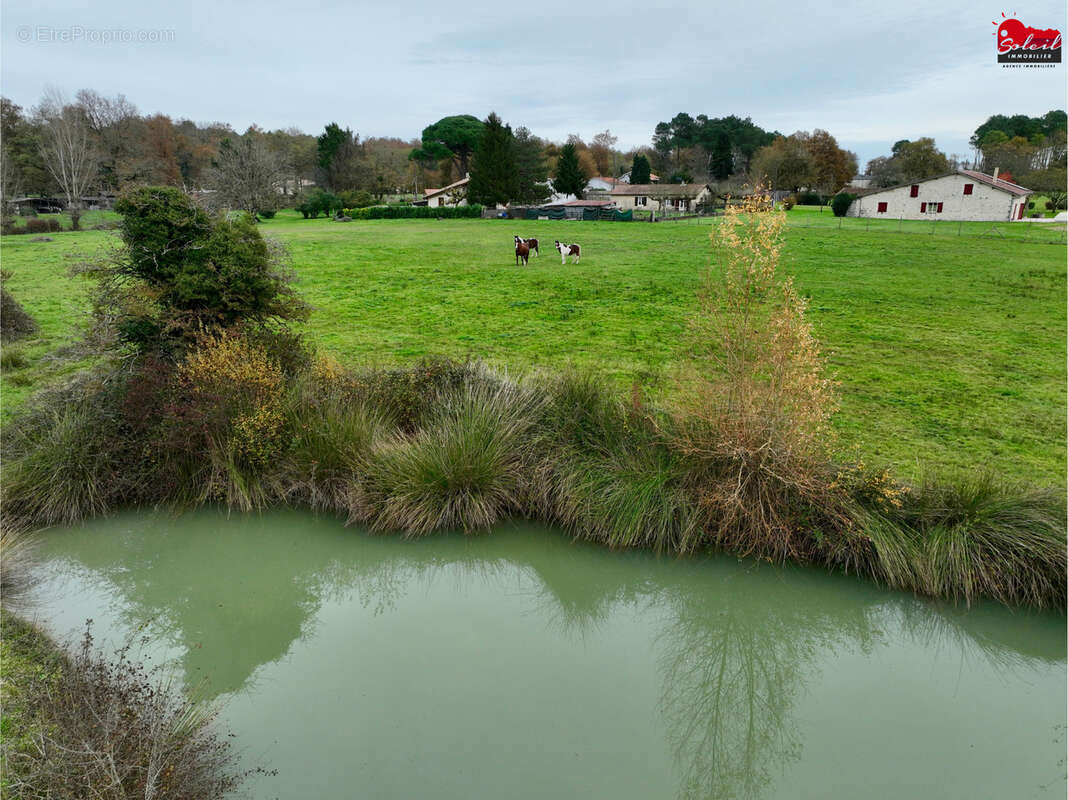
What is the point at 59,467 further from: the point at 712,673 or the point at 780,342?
the point at 780,342

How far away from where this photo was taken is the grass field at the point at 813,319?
9484 millimetres

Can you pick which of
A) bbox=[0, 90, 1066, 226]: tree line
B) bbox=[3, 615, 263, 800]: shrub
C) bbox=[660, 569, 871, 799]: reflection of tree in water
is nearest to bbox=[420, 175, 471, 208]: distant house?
bbox=[0, 90, 1066, 226]: tree line

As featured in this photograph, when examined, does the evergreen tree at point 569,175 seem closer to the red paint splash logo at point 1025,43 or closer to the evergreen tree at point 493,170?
the evergreen tree at point 493,170

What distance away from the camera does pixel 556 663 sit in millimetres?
5715

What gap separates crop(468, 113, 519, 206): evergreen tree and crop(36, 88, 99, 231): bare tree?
28433mm

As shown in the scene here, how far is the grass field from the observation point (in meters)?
9.48

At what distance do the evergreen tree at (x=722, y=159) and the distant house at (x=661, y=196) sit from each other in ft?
41.3

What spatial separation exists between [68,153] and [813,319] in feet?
174

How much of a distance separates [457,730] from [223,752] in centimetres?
161

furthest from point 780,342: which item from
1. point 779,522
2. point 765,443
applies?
point 779,522

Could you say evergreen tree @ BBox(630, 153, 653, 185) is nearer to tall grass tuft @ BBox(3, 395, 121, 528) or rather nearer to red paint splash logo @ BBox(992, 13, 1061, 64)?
red paint splash logo @ BBox(992, 13, 1061, 64)

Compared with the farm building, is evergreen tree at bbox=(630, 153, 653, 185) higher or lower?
higher

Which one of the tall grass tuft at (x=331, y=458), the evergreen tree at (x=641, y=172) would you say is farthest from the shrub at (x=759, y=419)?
the evergreen tree at (x=641, y=172)

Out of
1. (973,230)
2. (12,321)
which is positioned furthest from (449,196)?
(12,321)
